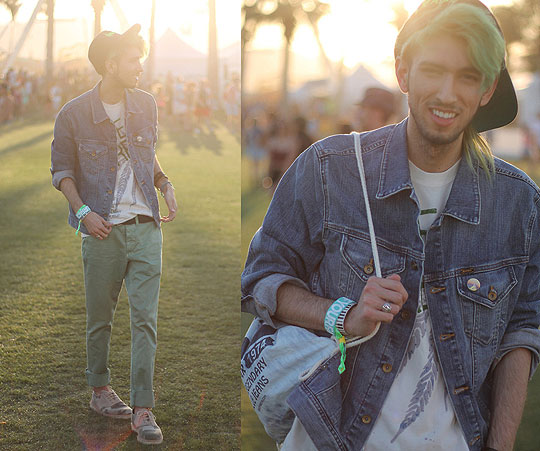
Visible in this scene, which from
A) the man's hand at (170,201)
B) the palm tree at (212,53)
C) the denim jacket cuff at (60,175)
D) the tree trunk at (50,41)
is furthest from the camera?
the palm tree at (212,53)

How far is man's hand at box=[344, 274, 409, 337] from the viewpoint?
1.71 m

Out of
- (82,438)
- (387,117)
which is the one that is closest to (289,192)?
(82,438)

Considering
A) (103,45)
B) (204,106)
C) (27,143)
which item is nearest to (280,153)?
(204,106)

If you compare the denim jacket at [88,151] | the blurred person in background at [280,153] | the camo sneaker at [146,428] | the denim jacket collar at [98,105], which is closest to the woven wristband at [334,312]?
the denim jacket at [88,151]

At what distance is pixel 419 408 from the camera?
1820 millimetres

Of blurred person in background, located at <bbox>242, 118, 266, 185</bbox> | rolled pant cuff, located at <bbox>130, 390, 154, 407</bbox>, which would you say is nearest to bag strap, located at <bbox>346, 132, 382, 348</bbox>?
rolled pant cuff, located at <bbox>130, 390, 154, 407</bbox>

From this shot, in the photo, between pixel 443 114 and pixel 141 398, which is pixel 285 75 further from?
pixel 443 114

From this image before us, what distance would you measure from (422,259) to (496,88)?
50 cm

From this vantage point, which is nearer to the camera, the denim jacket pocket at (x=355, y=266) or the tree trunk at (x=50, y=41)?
the denim jacket pocket at (x=355, y=266)

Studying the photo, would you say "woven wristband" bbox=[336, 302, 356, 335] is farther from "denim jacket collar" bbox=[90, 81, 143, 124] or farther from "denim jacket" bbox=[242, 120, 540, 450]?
"denim jacket collar" bbox=[90, 81, 143, 124]

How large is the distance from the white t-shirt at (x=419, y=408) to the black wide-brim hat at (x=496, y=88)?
0.78ft

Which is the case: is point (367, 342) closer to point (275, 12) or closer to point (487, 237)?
point (487, 237)

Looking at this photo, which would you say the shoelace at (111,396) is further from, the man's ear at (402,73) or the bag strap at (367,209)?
the man's ear at (402,73)

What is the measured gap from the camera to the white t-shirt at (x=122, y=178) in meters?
3.17
